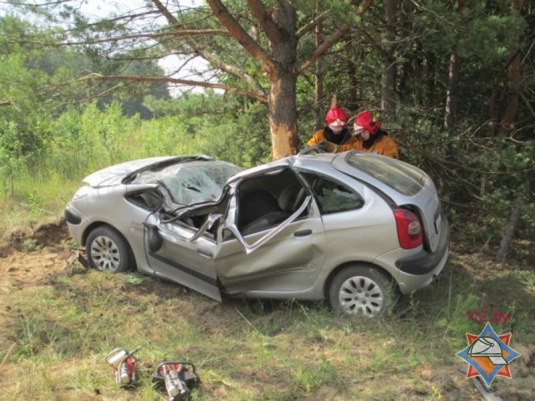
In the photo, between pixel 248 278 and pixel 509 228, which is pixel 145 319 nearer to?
pixel 248 278

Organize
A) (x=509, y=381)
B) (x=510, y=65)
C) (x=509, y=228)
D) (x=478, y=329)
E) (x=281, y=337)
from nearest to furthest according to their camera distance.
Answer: (x=509, y=381)
(x=478, y=329)
(x=281, y=337)
(x=509, y=228)
(x=510, y=65)

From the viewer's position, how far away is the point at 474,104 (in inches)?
317

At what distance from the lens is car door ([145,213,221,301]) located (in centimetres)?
495

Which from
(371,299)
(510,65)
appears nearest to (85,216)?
(371,299)

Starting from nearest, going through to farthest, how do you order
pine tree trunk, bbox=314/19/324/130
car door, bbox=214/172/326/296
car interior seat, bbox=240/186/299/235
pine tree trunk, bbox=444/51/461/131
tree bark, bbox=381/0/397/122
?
car door, bbox=214/172/326/296 → car interior seat, bbox=240/186/299/235 → tree bark, bbox=381/0/397/122 → pine tree trunk, bbox=444/51/461/131 → pine tree trunk, bbox=314/19/324/130

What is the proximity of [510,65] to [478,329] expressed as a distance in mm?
4506

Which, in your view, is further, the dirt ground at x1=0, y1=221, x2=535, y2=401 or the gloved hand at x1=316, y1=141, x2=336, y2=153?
Result: the gloved hand at x1=316, y1=141, x2=336, y2=153

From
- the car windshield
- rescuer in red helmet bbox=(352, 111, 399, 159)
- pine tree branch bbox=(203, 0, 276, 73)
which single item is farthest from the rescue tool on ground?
pine tree branch bbox=(203, 0, 276, 73)

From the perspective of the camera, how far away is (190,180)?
5.67 m

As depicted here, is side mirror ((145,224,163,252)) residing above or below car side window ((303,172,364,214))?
below

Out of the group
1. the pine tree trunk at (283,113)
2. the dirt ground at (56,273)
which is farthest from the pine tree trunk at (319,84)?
the dirt ground at (56,273)

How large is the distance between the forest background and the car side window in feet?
5.42

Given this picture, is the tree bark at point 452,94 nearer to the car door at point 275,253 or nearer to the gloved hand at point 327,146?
the gloved hand at point 327,146

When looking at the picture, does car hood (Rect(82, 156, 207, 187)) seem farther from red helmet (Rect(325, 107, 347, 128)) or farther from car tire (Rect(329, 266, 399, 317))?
car tire (Rect(329, 266, 399, 317))
